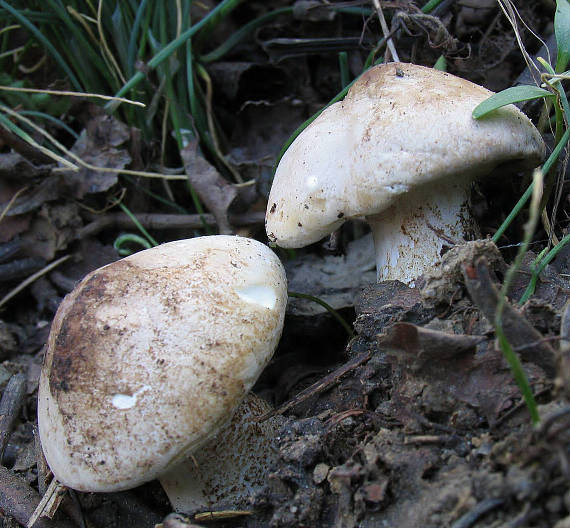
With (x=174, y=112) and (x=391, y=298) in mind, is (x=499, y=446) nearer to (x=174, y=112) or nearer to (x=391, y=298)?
(x=391, y=298)

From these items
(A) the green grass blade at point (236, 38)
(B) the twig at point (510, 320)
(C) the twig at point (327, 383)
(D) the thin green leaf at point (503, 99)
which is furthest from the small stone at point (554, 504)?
(A) the green grass blade at point (236, 38)

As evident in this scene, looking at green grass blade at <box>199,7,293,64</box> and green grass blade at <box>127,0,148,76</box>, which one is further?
green grass blade at <box>199,7,293,64</box>

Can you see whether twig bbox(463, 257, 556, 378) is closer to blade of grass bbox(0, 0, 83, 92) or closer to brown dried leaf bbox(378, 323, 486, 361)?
brown dried leaf bbox(378, 323, 486, 361)

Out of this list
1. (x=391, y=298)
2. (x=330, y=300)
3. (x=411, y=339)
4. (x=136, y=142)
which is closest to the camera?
(x=411, y=339)

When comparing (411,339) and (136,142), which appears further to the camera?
(136,142)

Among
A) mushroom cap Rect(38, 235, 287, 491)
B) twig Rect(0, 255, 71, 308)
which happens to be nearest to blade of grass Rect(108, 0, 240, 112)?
twig Rect(0, 255, 71, 308)

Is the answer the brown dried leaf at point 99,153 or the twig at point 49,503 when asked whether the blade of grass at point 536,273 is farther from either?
the brown dried leaf at point 99,153

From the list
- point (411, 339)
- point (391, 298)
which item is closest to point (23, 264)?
point (391, 298)
